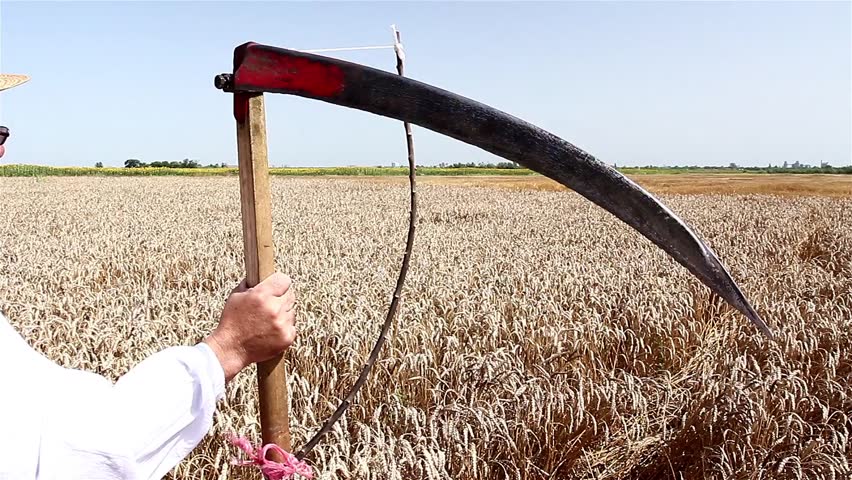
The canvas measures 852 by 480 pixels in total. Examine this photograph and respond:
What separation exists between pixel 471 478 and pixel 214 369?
167cm

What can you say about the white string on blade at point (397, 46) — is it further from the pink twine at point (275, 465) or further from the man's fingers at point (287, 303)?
the pink twine at point (275, 465)

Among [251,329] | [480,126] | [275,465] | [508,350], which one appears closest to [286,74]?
[480,126]

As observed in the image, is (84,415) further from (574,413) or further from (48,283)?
(48,283)

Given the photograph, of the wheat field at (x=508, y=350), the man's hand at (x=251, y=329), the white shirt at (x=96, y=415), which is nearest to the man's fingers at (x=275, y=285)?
the man's hand at (x=251, y=329)

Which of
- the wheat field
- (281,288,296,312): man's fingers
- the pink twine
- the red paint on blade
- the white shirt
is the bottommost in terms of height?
the wheat field

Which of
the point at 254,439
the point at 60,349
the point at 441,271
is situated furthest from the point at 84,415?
the point at 441,271

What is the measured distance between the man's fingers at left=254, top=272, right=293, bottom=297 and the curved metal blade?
0.45 meters

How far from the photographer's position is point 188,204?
19.3 meters

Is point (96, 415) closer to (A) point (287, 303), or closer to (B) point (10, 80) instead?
(A) point (287, 303)

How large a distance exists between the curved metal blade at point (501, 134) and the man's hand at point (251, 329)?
492 millimetres

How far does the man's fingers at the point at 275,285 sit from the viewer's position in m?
1.45

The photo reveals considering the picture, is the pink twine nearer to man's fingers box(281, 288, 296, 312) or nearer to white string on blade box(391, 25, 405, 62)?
man's fingers box(281, 288, 296, 312)

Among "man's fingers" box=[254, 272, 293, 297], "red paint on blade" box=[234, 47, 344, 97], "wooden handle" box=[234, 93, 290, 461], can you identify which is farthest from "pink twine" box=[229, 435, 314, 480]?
"red paint on blade" box=[234, 47, 344, 97]

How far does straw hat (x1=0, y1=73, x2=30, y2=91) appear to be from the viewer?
1.49m
